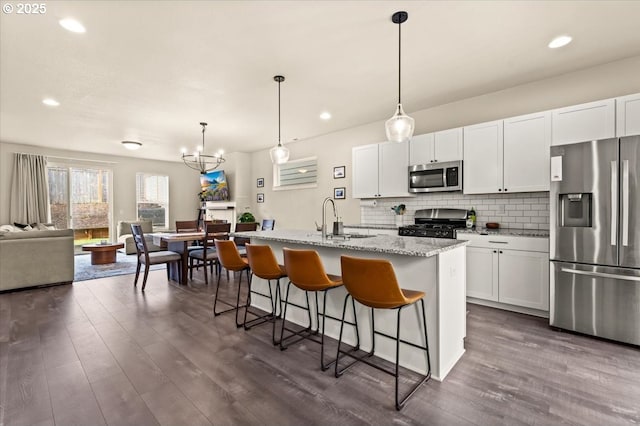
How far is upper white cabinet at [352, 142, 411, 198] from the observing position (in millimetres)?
4746

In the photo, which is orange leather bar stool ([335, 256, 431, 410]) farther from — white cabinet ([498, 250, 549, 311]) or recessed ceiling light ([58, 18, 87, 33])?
recessed ceiling light ([58, 18, 87, 33])

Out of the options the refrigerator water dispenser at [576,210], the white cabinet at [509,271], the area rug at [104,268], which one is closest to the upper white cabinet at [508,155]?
the refrigerator water dispenser at [576,210]

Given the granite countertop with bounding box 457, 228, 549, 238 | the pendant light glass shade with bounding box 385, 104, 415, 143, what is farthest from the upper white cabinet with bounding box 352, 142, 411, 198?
the pendant light glass shade with bounding box 385, 104, 415, 143

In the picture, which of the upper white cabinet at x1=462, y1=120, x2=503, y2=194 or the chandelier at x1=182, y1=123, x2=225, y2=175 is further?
the chandelier at x1=182, y1=123, x2=225, y2=175

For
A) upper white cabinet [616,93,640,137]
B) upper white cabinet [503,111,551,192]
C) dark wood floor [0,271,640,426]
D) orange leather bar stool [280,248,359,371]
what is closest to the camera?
dark wood floor [0,271,640,426]

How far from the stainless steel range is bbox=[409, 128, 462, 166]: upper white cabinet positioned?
0.80m

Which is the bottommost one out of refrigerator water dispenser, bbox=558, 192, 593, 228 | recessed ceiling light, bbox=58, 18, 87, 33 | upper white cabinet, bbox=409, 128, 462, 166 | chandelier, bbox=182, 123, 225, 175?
refrigerator water dispenser, bbox=558, 192, 593, 228

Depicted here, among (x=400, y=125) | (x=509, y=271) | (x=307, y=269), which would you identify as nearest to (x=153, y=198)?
(x=307, y=269)

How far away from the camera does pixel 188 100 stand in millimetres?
4277

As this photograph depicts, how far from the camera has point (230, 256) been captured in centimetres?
325

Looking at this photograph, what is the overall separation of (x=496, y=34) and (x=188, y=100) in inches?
150

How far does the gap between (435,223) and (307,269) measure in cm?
289

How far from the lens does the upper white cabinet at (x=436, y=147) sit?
416cm

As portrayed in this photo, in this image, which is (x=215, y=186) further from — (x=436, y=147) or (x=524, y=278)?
(x=524, y=278)
